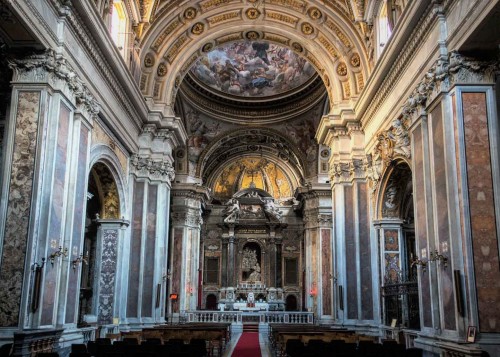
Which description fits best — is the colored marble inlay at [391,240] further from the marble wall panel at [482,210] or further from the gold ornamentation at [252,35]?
the gold ornamentation at [252,35]

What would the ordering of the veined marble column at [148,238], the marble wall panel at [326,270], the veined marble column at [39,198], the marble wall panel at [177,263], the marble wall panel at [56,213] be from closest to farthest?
the veined marble column at [39,198], the marble wall panel at [56,213], the veined marble column at [148,238], the marble wall panel at [326,270], the marble wall panel at [177,263]

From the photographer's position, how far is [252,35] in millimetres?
21578

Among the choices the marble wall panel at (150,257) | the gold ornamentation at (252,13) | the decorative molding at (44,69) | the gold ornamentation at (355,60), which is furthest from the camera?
the gold ornamentation at (252,13)

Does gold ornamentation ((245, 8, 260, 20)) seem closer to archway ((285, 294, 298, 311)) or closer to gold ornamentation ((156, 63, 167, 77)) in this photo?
gold ornamentation ((156, 63, 167, 77))

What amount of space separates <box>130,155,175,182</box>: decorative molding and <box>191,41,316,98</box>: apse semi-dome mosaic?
11.2 meters

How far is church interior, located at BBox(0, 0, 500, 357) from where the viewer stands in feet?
34.0

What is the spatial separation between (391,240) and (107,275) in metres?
8.71

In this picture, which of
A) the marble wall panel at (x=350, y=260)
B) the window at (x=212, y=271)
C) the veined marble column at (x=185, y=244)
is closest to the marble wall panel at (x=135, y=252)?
the marble wall panel at (x=350, y=260)

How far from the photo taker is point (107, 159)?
15992 mm

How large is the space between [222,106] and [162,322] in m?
14.9

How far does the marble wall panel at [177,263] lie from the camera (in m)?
28.1

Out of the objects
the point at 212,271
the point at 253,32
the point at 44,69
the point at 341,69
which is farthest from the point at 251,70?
the point at 44,69

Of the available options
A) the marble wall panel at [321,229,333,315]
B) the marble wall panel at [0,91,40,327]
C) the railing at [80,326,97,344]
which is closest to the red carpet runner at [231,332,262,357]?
the railing at [80,326,97,344]

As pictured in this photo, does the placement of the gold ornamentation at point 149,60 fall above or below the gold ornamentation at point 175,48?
below
